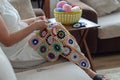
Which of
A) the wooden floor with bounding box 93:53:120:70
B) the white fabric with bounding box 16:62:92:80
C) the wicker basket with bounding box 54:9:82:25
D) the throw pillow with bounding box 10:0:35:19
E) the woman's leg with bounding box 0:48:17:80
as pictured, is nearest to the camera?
the woman's leg with bounding box 0:48:17:80

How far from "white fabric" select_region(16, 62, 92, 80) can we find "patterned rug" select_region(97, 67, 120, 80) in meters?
0.89

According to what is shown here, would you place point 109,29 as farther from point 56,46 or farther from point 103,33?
point 56,46

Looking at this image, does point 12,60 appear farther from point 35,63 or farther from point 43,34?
point 43,34

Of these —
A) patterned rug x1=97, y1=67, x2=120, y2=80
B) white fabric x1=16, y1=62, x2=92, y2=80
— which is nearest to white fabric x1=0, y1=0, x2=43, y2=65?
white fabric x1=16, y1=62, x2=92, y2=80

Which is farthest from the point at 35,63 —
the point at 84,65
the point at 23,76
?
the point at 84,65

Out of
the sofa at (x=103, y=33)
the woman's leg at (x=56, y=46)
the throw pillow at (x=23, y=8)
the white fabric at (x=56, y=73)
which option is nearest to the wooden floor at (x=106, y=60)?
the sofa at (x=103, y=33)

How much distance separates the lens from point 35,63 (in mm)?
1731

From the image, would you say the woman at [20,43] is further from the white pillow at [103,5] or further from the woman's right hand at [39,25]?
the white pillow at [103,5]

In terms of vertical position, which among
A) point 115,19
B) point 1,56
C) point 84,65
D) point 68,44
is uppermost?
point 1,56

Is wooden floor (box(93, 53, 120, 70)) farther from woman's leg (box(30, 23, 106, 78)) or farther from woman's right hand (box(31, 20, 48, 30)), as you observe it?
woman's right hand (box(31, 20, 48, 30))

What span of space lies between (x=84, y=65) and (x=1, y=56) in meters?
0.66

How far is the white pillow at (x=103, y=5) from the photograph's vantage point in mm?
3246

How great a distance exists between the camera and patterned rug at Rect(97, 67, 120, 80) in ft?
8.08

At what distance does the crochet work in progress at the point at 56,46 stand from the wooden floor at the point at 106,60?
101 cm
